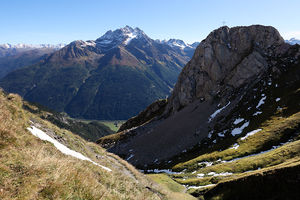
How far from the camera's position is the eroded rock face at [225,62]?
85500 mm

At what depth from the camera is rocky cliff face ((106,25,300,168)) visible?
6662 cm

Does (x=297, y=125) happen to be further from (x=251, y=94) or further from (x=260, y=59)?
(x=260, y=59)

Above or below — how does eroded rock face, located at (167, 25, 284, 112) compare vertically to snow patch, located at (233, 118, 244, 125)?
above

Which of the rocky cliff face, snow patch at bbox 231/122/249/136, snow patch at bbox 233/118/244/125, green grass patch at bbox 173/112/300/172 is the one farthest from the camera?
the rocky cliff face

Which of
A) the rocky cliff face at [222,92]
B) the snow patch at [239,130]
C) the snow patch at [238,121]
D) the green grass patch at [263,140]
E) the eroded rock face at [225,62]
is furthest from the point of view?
the eroded rock face at [225,62]

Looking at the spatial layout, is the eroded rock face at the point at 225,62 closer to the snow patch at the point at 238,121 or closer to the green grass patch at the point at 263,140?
the snow patch at the point at 238,121

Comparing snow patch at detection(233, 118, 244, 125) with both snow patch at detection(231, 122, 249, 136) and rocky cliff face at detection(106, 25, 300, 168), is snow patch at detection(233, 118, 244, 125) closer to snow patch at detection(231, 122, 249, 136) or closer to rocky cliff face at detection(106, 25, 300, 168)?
rocky cliff face at detection(106, 25, 300, 168)

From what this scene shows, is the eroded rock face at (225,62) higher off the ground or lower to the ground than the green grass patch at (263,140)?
higher

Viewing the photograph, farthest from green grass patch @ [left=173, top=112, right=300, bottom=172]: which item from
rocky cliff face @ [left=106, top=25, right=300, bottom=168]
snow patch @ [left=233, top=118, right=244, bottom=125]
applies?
snow patch @ [left=233, top=118, right=244, bottom=125]

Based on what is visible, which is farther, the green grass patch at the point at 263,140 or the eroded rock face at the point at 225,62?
the eroded rock face at the point at 225,62

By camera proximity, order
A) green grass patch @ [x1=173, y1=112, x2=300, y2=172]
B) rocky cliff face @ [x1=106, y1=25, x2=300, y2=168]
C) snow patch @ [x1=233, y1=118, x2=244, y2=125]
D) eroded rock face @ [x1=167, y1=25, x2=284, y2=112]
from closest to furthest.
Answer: green grass patch @ [x1=173, y1=112, x2=300, y2=172] < snow patch @ [x1=233, y1=118, x2=244, y2=125] < rocky cliff face @ [x1=106, y1=25, x2=300, y2=168] < eroded rock face @ [x1=167, y1=25, x2=284, y2=112]

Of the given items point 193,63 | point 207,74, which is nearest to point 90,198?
point 207,74

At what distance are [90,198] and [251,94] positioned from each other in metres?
77.5

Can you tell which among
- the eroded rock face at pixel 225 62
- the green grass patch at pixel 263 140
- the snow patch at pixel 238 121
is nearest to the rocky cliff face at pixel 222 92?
the eroded rock face at pixel 225 62
